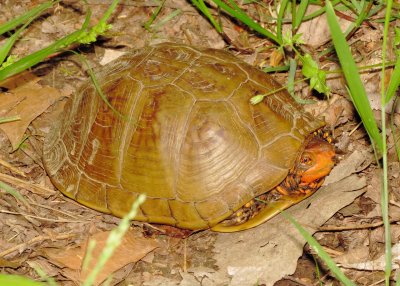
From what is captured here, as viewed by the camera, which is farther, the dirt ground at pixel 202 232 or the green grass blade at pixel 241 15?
the green grass blade at pixel 241 15

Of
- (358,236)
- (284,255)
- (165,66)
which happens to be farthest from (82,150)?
(358,236)

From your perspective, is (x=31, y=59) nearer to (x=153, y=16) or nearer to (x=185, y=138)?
(x=185, y=138)

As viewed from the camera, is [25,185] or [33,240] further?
[25,185]

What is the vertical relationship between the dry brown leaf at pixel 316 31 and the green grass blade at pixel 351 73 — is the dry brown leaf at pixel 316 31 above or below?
below

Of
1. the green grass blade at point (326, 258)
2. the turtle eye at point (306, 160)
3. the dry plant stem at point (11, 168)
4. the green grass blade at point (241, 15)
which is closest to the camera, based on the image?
the green grass blade at point (326, 258)

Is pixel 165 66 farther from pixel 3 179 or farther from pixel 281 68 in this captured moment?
pixel 3 179

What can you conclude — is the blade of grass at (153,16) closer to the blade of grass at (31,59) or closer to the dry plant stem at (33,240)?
the blade of grass at (31,59)

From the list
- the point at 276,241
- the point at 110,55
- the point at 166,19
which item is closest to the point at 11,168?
the point at 110,55

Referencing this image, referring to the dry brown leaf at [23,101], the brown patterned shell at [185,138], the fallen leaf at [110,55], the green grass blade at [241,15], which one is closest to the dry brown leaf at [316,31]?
the green grass blade at [241,15]
